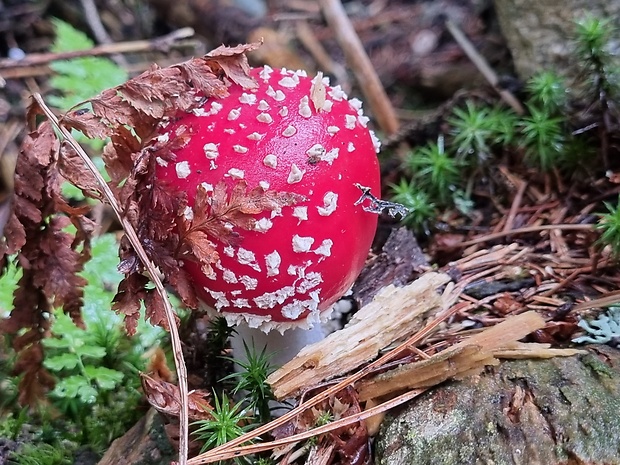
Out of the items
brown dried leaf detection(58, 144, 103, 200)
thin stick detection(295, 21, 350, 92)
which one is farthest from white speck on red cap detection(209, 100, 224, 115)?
thin stick detection(295, 21, 350, 92)

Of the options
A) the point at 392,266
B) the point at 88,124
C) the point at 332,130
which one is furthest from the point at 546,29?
the point at 88,124

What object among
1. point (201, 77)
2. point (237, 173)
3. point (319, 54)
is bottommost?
point (237, 173)

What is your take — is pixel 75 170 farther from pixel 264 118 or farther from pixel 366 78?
pixel 366 78

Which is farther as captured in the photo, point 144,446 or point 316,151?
point 144,446

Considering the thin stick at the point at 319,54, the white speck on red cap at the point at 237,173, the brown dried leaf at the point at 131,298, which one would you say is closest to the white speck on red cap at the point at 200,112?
the white speck on red cap at the point at 237,173

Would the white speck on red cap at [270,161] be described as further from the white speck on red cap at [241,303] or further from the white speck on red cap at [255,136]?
the white speck on red cap at [241,303]

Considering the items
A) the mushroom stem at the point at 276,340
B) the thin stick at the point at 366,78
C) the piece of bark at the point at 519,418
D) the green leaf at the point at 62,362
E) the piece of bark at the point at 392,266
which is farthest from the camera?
the thin stick at the point at 366,78

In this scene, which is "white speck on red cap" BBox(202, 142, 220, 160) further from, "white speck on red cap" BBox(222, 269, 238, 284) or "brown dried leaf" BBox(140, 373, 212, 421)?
"brown dried leaf" BBox(140, 373, 212, 421)
